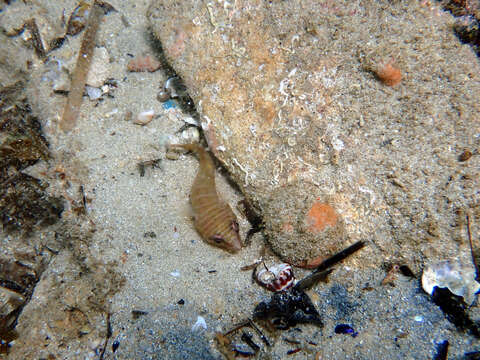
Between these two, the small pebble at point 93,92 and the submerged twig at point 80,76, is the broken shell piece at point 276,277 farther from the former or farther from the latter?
the small pebble at point 93,92

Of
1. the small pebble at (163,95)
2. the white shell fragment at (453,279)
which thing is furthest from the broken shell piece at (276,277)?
the small pebble at (163,95)

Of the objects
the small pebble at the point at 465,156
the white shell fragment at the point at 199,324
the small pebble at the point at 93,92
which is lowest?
the white shell fragment at the point at 199,324

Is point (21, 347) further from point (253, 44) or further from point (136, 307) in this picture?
point (253, 44)

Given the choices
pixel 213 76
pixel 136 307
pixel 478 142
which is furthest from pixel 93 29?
pixel 478 142

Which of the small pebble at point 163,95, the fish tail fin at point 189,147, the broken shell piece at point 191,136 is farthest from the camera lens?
the small pebble at point 163,95

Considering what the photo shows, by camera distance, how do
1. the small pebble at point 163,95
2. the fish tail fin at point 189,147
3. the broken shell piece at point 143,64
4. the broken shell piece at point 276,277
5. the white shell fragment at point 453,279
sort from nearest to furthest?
the white shell fragment at point 453,279 < the broken shell piece at point 276,277 < the fish tail fin at point 189,147 < the small pebble at point 163,95 < the broken shell piece at point 143,64

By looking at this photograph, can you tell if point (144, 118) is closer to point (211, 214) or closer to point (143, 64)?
point (143, 64)

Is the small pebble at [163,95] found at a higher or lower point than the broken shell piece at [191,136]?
higher
